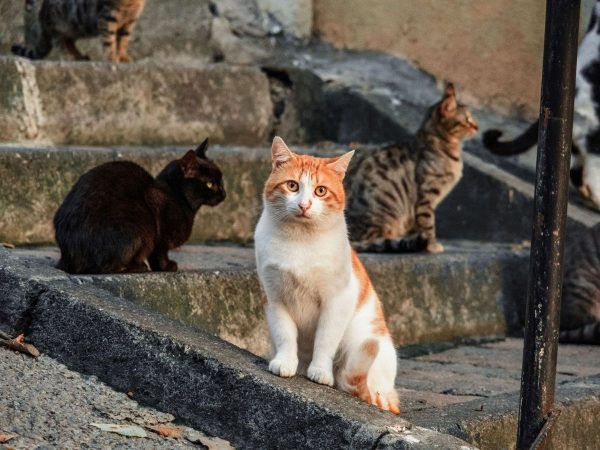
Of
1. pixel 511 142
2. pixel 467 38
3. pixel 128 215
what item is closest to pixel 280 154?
pixel 128 215

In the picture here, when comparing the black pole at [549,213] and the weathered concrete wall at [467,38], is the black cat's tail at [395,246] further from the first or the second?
the black pole at [549,213]

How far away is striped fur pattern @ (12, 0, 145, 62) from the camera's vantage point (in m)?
6.75

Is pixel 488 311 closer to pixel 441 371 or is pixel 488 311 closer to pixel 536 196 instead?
pixel 441 371

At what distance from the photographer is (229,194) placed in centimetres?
586

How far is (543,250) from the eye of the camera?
3.03 metres

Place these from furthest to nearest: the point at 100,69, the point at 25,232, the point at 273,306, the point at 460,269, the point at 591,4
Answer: the point at 591,4
the point at 100,69
the point at 460,269
the point at 25,232
the point at 273,306

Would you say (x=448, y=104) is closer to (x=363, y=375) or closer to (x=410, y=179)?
(x=410, y=179)

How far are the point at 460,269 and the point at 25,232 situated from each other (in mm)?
2197

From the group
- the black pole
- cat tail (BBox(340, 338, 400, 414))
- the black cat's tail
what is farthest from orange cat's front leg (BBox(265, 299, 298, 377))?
the black cat's tail

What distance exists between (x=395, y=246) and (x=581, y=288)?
1137 millimetres

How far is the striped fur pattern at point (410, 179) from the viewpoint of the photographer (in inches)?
251

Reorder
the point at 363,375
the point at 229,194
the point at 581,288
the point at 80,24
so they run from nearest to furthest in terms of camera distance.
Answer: the point at 363,375 → the point at 229,194 → the point at 581,288 → the point at 80,24

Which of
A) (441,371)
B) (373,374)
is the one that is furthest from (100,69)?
(373,374)

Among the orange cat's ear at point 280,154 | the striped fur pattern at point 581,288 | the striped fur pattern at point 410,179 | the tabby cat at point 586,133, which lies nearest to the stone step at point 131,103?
the striped fur pattern at point 410,179
